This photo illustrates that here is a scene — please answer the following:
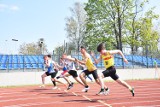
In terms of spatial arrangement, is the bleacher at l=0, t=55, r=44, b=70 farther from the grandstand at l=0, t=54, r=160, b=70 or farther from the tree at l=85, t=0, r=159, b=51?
the tree at l=85, t=0, r=159, b=51

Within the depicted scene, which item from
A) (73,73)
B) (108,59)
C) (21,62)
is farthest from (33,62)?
(108,59)

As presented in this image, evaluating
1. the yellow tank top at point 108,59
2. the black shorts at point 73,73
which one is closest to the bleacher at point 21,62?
the black shorts at point 73,73

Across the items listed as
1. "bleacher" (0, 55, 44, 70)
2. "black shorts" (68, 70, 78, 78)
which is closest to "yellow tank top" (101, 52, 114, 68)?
"black shorts" (68, 70, 78, 78)

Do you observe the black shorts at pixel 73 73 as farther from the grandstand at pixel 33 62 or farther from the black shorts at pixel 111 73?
the grandstand at pixel 33 62

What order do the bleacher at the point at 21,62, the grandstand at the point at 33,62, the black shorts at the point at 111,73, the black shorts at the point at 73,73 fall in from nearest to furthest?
the black shorts at the point at 111,73 < the black shorts at the point at 73,73 < the bleacher at the point at 21,62 < the grandstand at the point at 33,62

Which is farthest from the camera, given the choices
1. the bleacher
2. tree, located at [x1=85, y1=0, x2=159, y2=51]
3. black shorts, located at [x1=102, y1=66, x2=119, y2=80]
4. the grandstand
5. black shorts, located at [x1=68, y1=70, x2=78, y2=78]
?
tree, located at [x1=85, y1=0, x2=159, y2=51]

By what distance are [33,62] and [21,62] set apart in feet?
4.68

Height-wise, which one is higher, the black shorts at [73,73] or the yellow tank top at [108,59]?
the yellow tank top at [108,59]

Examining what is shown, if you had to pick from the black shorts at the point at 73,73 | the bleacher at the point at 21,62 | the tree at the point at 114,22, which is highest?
the tree at the point at 114,22

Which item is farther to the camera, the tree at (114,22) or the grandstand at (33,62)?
the tree at (114,22)

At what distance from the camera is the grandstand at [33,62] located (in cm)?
2516

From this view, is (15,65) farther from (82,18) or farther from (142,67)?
(82,18)

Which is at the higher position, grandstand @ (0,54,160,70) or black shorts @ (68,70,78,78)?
grandstand @ (0,54,160,70)

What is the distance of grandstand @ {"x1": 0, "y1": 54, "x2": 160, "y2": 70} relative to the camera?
25.2m
